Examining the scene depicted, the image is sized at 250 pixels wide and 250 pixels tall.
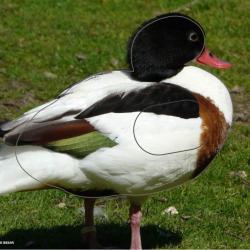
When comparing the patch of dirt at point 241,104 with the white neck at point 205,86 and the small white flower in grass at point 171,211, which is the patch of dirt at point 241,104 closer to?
the small white flower in grass at point 171,211

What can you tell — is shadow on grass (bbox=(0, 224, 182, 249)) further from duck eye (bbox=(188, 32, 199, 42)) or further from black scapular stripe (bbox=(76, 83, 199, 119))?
duck eye (bbox=(188, 32, 199, 42))

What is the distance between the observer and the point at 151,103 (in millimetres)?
4484

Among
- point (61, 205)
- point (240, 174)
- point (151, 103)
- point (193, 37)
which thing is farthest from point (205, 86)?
point (240, 174)

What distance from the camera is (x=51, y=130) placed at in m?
4.41

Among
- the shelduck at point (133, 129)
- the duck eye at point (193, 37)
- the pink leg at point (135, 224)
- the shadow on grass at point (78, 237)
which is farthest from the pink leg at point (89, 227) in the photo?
the duck eye at point (193, 37)

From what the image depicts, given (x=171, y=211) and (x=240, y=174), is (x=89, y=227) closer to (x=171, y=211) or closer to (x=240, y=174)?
(x=171, y=211)

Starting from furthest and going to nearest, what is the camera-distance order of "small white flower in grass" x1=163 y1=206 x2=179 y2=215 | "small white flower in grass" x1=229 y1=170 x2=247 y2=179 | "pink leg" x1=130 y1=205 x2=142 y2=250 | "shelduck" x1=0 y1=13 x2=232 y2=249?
1. "small white flower in grass" x1=229 y1=170 x2=247 y2=179
2. "small white flower in grass" x1=163 y1=206 x2=179 y2=215
3. "pink leg" x1=130 y1=205 x2=142 y2=250
4. "shelduck" x1=0 y1=13 x2=232 y2=249

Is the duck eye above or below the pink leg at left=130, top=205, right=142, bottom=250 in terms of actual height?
above

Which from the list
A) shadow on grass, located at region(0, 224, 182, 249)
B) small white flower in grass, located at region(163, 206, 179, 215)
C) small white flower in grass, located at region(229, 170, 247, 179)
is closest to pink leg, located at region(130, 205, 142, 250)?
shadow on grass, located at region(0, 224, 182, 249)

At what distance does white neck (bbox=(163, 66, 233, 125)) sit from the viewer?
468cm

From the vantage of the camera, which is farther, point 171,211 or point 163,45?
point 171,211

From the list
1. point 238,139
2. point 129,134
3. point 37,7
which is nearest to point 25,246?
point 129,134

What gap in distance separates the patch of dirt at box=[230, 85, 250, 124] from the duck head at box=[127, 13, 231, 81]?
3739 mm

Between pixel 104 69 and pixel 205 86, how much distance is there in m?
5.10
